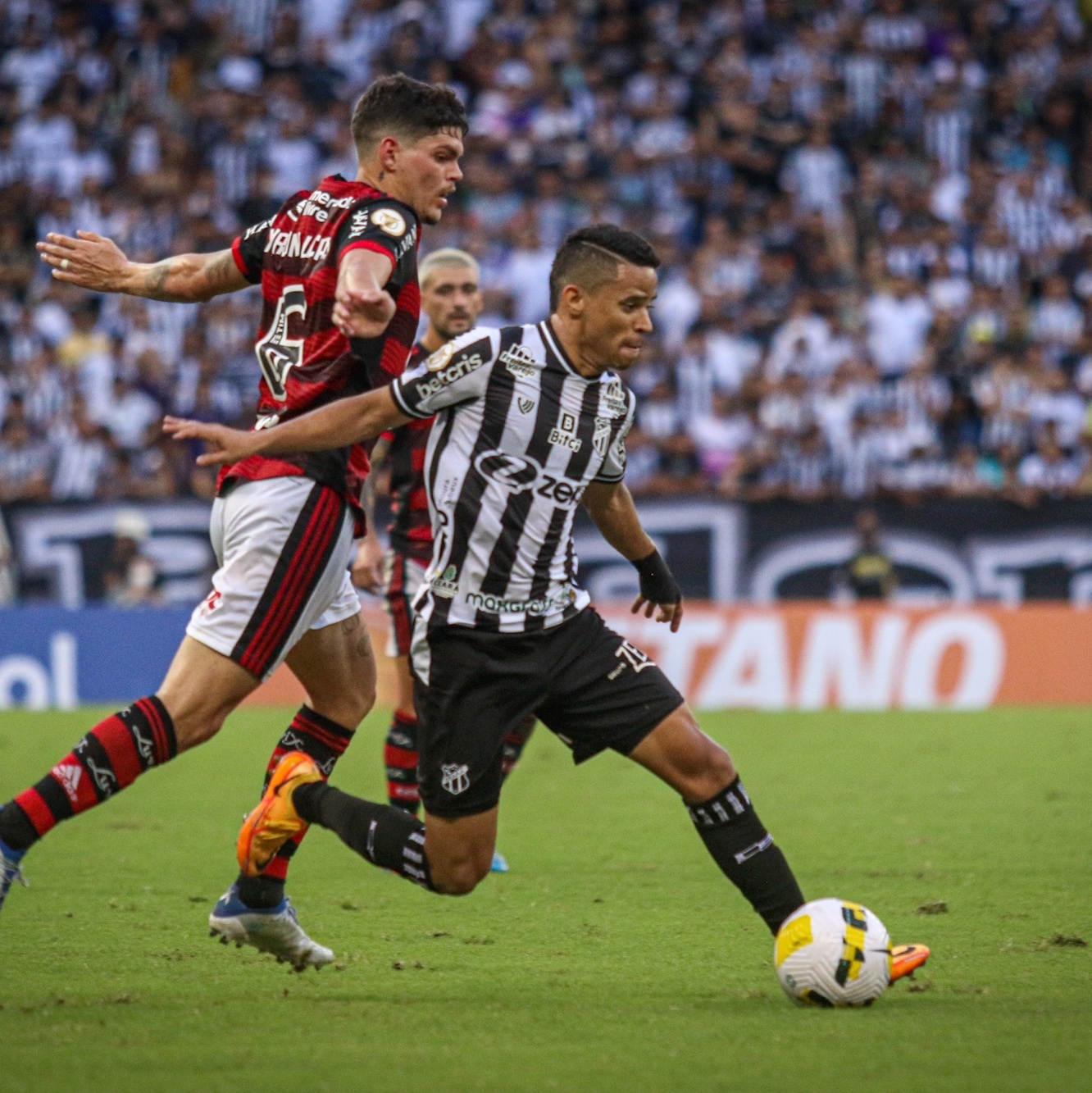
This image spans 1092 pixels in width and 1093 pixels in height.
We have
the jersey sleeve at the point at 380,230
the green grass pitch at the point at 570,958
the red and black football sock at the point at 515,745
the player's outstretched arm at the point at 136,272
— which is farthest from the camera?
the red and black football sock at the point at 515,745

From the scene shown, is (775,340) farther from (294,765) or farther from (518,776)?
(294,765)

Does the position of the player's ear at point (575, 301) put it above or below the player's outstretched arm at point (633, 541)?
above

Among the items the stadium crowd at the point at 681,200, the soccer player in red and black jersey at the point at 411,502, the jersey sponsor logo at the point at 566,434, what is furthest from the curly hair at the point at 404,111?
the stadium crowd at the point at 681,200

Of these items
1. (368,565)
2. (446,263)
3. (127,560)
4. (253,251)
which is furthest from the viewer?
(127,560)

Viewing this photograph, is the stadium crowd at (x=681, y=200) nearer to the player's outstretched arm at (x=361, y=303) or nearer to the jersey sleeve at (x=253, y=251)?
the jersey sleeve at (x=253, y=251)

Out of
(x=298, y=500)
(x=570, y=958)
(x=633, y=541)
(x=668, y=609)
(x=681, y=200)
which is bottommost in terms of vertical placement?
(x=570, y=958)

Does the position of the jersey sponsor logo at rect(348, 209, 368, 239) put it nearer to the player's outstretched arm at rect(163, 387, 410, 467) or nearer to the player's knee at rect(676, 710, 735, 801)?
the player's outstretched arm at rect(163, 387, 410, 467)

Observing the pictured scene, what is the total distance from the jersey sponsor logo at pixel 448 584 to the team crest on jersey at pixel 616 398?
685 mm

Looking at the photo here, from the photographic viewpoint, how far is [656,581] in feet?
19.3

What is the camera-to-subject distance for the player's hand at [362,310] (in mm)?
4863

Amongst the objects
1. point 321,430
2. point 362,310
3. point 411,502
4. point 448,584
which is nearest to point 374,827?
point 448,584

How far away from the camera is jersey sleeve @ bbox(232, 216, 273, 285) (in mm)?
5594

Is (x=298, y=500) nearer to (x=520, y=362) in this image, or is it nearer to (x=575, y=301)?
(x=520, y=362)

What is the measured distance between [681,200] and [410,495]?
41.5 feet
